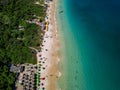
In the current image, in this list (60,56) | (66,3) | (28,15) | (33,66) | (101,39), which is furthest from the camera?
(66,3)

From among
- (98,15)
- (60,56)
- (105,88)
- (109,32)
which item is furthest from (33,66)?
(98,15)

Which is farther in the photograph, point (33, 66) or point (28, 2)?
point (28, 2)

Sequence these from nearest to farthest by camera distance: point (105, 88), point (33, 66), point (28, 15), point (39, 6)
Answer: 1. point (105, 88)
2. point (33, 66)
3. point (28, 15)
4. point (39, 6)

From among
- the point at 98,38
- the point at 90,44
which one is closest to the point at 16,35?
the point at 90,44

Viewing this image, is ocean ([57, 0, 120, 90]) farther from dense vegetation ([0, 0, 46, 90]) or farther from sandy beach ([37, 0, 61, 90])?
dense vegetation ([0, 0, 46, 90])

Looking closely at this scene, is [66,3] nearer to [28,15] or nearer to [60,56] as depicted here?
[28,15]

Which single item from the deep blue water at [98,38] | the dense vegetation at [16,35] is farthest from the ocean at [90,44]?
the dense vegetation at [16,35]

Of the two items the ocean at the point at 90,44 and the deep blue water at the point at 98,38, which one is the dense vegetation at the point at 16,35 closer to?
the ocean at the point at 90,44

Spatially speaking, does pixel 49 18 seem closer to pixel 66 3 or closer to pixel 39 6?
pixel 39 6
